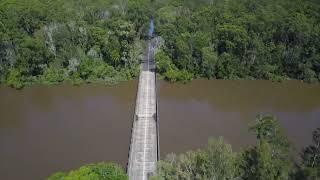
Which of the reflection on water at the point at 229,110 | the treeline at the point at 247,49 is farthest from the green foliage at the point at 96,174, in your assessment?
the treeline at the point at 247,49

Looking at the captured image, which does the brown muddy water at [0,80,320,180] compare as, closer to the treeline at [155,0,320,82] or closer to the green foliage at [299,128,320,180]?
the treeline at [155,0,320,82]

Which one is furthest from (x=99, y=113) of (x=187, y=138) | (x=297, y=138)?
(x=297, y=138)

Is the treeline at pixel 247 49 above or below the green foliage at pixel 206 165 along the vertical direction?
above

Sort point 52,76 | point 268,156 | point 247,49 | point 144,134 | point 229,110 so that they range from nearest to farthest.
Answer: point 268,156, point 144,134, point 229,110, point 52,76, point 247,49

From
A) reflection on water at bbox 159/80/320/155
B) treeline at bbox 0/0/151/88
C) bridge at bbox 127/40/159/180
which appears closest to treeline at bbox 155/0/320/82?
reflection on water at bbox 159/80/320/155

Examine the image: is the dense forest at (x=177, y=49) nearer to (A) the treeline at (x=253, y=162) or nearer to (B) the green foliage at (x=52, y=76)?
(B) the green foliage at (x=52, y=76)

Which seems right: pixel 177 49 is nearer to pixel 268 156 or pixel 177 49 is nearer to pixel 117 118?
pixel 117 118

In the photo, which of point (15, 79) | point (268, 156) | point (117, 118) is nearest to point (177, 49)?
point (117, 118)
